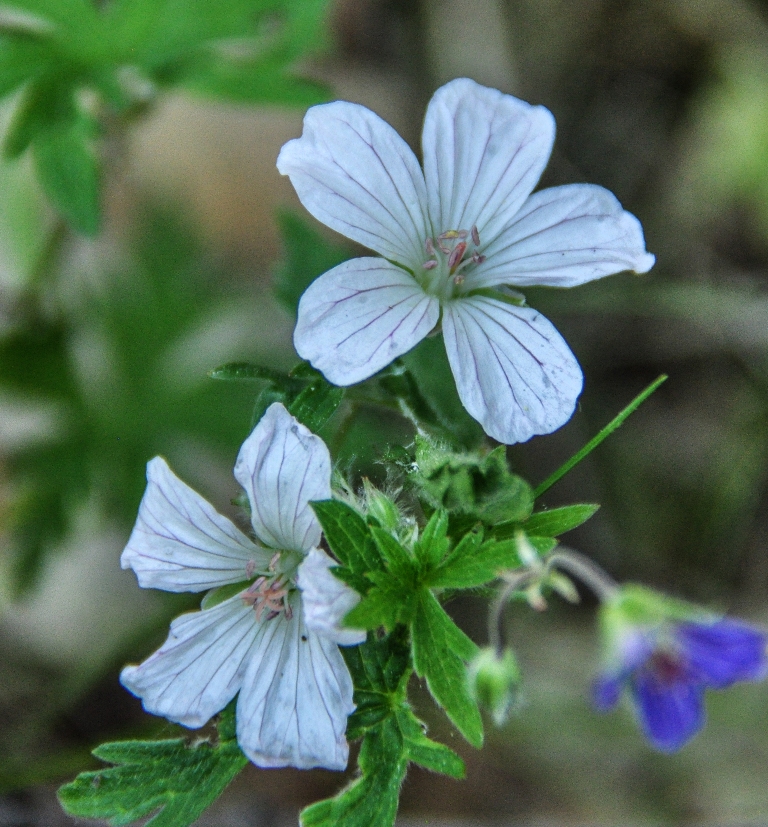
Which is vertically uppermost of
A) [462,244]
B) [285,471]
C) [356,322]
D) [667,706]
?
[462,244]

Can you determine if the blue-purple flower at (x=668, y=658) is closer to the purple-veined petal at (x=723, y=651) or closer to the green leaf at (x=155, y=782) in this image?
the purple-veined petal at (x=723, y=651)

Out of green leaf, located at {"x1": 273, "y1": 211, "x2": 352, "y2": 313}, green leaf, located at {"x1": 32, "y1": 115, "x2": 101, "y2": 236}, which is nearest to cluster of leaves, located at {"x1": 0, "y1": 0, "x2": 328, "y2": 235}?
green leaf, located at {"x1": 32, "y1": 115, "x2": 101, "y2": 236}

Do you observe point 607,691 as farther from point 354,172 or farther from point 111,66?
point 111,66

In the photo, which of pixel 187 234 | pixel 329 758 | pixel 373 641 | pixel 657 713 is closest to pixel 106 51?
pixel 187 234

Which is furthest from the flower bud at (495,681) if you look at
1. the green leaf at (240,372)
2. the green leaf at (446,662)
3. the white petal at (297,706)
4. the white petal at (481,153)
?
the white petal at (481,153)

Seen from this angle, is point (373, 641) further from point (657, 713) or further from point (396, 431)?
point (396, 431)

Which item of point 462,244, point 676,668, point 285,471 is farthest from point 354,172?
point 676,668
